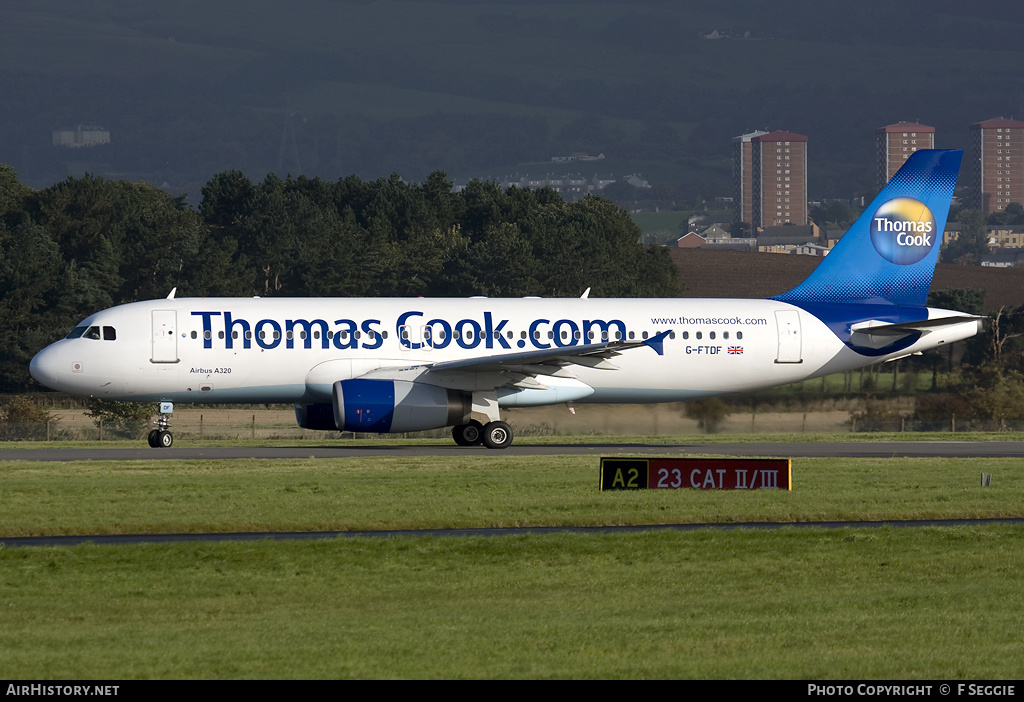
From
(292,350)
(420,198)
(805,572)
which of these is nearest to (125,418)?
(292,350)

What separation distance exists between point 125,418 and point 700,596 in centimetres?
3866

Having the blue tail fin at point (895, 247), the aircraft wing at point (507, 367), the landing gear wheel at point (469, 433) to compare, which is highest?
the blue tail fin at point (895, 247)

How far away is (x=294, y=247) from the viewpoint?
292ft

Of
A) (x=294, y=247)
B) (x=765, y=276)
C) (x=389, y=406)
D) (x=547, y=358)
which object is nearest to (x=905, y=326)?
(x=547, y=358)

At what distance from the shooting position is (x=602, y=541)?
59.5 ft

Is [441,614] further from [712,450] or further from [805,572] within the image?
[712,450]

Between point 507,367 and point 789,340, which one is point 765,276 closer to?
point 789,340

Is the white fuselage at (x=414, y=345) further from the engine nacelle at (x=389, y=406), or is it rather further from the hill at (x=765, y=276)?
the hill at (x=765, y=276)

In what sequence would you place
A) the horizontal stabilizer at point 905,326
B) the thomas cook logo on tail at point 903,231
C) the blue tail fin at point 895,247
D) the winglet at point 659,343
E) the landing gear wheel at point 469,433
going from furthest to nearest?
the thomas cook logo on tail at point 903,231 → the blue tail fin at point 895,247 → the horizontal stabilizer at point 905,326 → the winglet at point 659,343 → the landing gear wheel at point 469,433

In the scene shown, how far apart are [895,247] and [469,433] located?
42.9 ft

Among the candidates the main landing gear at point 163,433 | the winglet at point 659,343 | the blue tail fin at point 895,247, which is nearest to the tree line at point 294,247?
the main landing gear at point 163,433

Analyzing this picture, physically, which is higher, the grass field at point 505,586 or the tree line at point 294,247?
the tree line at point 294,247

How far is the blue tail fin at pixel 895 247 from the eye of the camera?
130ft

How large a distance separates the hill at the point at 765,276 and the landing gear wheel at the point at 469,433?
309ft
